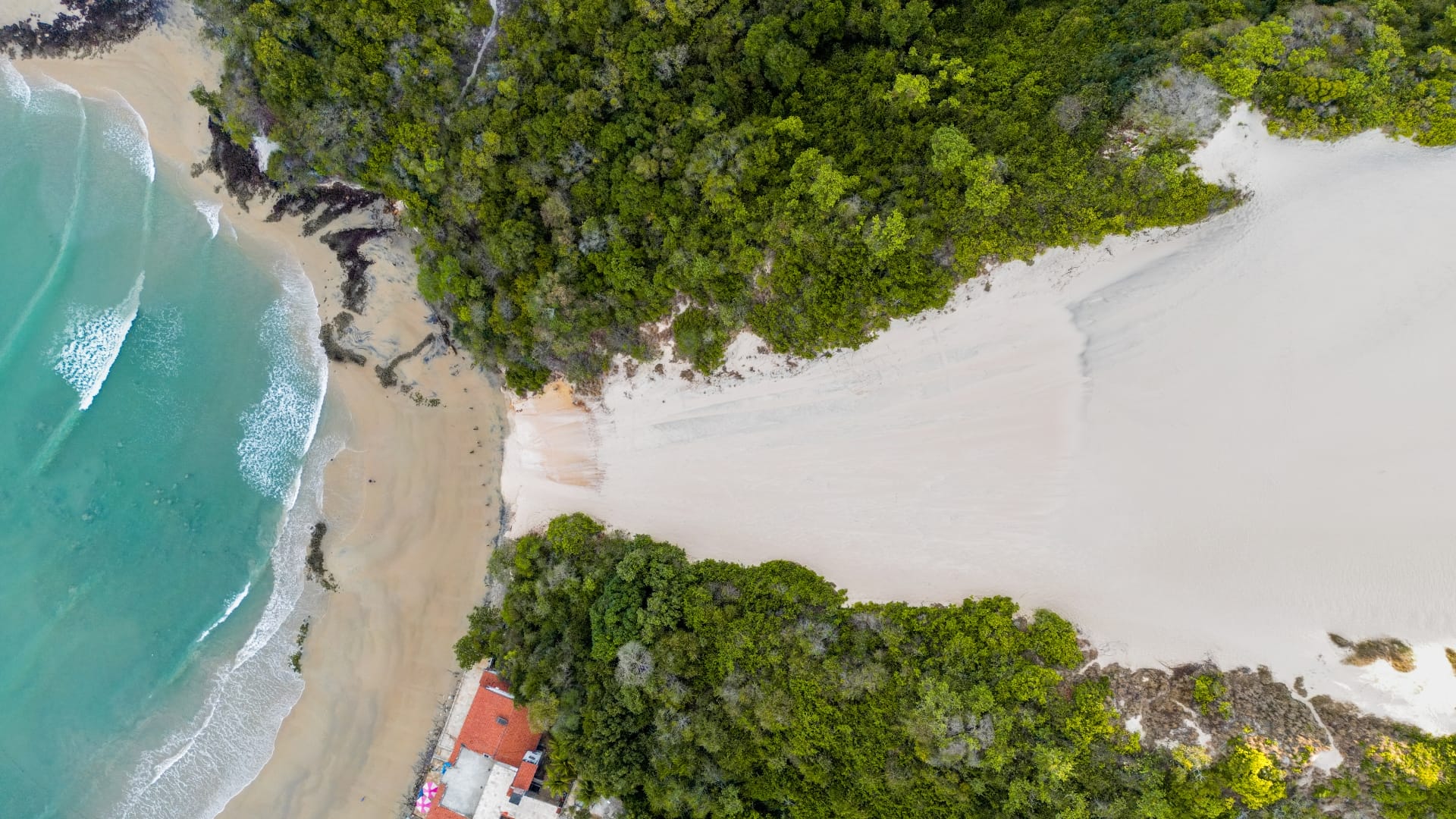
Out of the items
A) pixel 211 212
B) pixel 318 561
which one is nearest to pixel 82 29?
pixel 211 212

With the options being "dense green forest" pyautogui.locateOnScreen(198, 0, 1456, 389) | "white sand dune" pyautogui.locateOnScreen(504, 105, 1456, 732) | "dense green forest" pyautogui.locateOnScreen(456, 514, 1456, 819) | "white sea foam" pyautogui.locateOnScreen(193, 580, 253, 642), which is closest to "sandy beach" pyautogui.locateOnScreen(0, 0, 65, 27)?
"dense green forest" pyautogui.locateOnScreen(198, 0, 1456, 389)

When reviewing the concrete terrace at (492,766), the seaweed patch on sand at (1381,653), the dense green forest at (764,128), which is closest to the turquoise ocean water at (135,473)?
the dense green forest at (764,128)

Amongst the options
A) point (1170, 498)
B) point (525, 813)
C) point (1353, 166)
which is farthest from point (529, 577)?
point (1353, 166)

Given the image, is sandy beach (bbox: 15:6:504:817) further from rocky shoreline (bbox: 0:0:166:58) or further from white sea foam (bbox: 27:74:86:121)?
rocky shoreline (bbox: 0:0:166:58)

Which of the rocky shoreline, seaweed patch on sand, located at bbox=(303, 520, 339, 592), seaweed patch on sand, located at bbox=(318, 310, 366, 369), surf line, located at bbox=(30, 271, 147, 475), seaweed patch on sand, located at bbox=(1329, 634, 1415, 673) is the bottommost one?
seaweed patch on sand, located at bbox=(303, 520, 339, 592)

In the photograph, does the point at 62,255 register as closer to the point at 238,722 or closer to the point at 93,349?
the point at 93,349

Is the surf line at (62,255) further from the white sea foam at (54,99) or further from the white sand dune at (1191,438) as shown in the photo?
the white sand dune at (1191,438)
